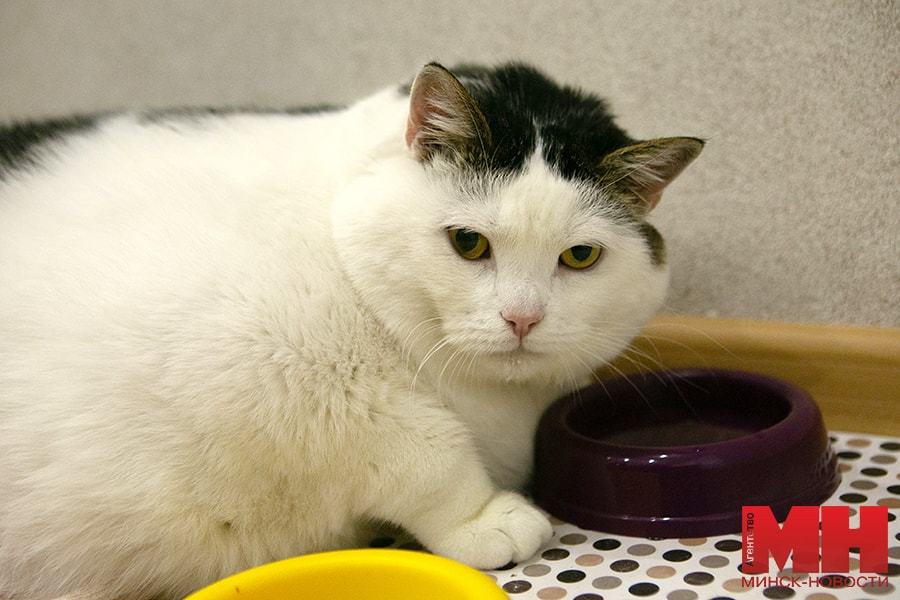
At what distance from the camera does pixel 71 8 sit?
2.01 meters

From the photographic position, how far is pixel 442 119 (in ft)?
3.60

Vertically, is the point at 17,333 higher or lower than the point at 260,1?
lower

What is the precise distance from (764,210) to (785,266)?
0.34 ft

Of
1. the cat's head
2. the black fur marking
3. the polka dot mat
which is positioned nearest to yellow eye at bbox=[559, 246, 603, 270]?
the cat's head

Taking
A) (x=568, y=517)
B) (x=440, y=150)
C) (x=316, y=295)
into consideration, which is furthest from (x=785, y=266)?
(x=316, y=295)

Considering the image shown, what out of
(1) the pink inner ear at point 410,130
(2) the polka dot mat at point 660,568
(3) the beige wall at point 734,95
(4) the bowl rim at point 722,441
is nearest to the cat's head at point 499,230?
(1) the pink inner ear at point 410,130

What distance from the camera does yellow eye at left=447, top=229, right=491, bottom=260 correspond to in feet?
3.59

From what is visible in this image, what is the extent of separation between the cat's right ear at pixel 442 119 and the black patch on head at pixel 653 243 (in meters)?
0.27

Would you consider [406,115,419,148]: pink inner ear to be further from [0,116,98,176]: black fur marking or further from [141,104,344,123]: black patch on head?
[0,116,98,176]: black fur marking

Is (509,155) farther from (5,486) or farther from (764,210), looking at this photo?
(5,486)

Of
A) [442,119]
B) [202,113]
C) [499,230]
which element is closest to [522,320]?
[499,230]

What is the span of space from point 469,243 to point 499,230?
0.05 meters

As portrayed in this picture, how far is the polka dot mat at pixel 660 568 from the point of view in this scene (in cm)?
101

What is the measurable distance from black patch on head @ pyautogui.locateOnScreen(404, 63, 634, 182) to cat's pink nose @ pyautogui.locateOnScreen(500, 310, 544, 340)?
192 mm
